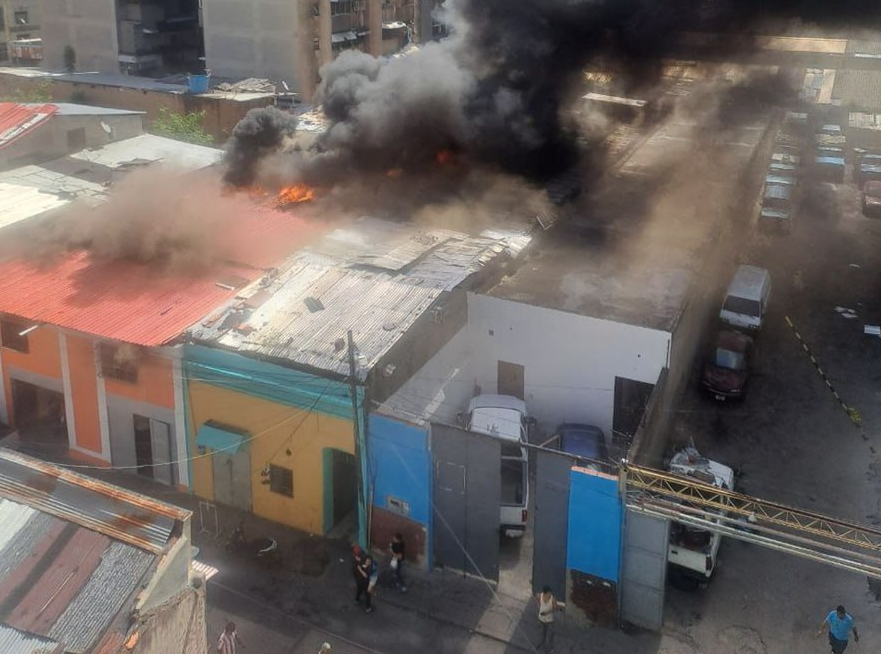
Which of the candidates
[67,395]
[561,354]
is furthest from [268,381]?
[561,354]

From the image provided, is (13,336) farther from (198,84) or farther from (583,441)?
(198,84)

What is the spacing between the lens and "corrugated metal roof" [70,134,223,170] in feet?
71.5

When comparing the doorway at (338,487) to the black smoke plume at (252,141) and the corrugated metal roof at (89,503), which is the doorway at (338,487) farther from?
the black smoke plume at (252,141)

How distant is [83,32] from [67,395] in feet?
102

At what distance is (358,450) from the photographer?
43.5 feet

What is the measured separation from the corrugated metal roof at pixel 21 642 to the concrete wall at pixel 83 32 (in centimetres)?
3827

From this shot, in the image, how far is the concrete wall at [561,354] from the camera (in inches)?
627

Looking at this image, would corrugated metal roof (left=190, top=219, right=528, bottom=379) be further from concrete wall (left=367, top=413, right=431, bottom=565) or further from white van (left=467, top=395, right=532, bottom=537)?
white van (left=467, top=395, right=532, bottom=537)

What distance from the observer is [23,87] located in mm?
37719

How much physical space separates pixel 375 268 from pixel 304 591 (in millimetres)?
5812

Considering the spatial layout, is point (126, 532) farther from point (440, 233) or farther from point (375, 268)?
point (440, 233)

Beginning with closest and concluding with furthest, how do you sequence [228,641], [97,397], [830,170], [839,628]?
[228,641] → [839,628] → [97,397] → [830,170]

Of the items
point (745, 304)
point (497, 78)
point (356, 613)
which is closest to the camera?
point (356, 613)

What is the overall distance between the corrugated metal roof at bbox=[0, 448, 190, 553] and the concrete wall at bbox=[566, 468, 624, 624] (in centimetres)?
575
